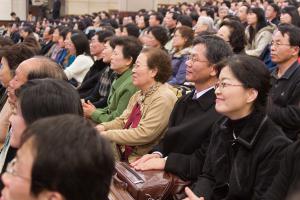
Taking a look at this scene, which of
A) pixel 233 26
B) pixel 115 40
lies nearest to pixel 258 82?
pixel 115 40

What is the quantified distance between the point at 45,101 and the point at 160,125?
5.31 ft

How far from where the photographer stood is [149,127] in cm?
342

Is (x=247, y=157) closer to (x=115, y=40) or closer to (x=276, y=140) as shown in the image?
(x=276, y=140)

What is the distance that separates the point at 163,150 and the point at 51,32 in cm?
793

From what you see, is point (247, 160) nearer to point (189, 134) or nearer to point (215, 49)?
point (189, 134)

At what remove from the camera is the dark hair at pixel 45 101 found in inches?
75.8

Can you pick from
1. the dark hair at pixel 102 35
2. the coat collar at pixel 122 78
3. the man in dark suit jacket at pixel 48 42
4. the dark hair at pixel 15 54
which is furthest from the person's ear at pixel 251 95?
the man in dark suit jacket at pixel 48 42

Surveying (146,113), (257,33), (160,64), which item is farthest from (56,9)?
(146,113)

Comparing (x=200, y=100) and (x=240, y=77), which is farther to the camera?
(x=200, y=100)

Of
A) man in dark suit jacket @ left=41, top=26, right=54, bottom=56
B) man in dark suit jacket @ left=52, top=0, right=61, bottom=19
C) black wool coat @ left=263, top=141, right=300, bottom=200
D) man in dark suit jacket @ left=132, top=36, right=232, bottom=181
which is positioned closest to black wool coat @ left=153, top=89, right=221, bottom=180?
man in dark suit jacket @ left=132, top=36, right=232, bottom=181

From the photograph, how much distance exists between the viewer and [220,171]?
2578 millimetres

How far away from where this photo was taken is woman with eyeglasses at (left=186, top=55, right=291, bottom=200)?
235 centimetres

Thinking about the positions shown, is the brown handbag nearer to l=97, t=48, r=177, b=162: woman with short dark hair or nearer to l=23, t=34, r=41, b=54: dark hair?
l=97, t=48, r=177, b=162: woman with short dark hair

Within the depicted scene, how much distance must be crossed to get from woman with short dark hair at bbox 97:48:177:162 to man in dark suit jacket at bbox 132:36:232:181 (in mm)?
188
